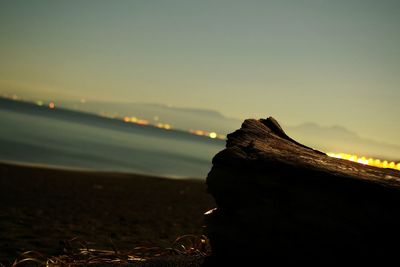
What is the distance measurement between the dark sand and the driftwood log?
5.59ft

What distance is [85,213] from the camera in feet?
34.5

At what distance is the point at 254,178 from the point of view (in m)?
2.29

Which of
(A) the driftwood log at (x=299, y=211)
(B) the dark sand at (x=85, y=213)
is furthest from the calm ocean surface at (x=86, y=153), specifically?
(A) the driftwood log at (x=299, y=211)

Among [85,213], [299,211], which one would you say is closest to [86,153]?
[85,213]

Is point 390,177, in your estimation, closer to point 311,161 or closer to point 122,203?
point 311,161

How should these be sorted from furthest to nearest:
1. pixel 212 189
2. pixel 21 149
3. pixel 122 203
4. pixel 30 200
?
1. pixel 21 149
2. pixel 122 203
3. pixel 30 200
4. pixel 212 189

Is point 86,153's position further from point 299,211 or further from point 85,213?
point 299,211

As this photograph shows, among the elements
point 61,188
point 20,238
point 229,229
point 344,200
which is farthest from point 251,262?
point 61,188

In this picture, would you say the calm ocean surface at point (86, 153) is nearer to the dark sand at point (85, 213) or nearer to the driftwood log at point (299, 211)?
the dark sand at point (85, 213)

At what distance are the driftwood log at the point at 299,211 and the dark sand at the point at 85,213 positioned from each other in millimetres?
1703

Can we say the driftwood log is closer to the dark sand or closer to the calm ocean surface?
the dark sand

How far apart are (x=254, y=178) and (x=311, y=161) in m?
0.38

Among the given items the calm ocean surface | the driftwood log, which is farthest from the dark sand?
the calm ocean surface

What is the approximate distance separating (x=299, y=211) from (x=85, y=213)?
9.34 meters
